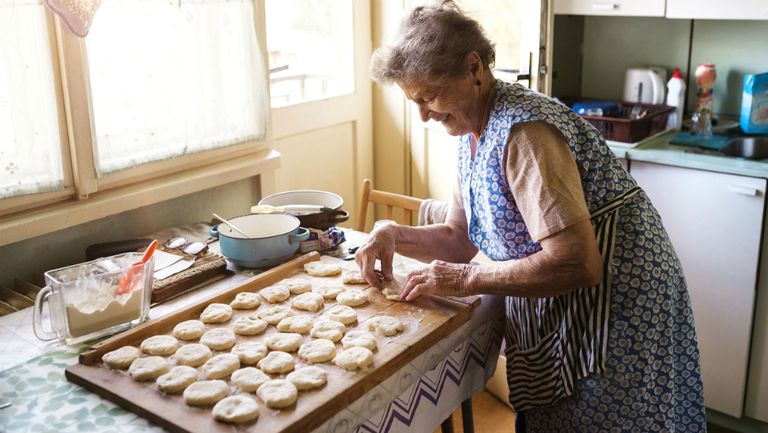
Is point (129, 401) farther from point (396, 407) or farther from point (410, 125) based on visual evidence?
point (410, 125)

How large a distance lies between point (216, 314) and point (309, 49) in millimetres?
1669

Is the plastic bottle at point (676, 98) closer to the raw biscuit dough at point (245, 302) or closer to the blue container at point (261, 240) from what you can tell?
the blue container at point (261, 240)

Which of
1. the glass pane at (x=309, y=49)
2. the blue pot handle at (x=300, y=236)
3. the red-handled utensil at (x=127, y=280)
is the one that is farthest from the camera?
the glass pane at (x=309, y=49)

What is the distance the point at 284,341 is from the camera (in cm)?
141

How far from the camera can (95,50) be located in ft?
6.11

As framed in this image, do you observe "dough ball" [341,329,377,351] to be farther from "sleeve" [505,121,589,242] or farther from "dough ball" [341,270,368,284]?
"sleeve" [505,121,589,242]

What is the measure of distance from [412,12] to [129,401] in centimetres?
96

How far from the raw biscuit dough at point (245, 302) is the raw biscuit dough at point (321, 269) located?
0.59 ft

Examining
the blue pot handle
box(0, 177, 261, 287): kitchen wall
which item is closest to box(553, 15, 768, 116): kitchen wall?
box(0, 177, 261, 287): kitchen wall

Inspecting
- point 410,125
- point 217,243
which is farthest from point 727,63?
point 217,243

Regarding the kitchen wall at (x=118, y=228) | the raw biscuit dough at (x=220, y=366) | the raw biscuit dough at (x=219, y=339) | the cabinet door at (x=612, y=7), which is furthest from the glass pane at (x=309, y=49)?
the raw biscuit dough at (x=220, y=366)

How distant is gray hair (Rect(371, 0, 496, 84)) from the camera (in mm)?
1480

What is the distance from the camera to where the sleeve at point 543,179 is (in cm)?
137

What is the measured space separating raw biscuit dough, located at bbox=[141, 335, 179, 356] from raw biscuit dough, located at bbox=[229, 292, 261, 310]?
176 millimetres
